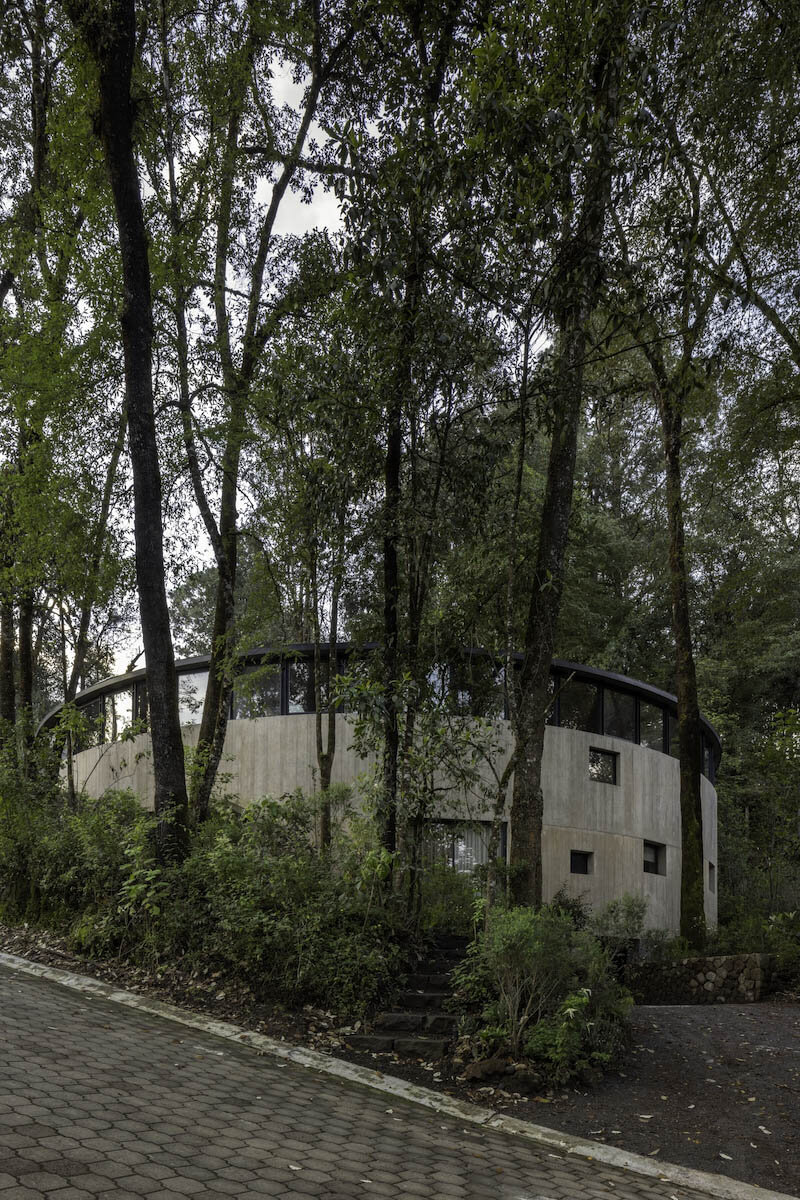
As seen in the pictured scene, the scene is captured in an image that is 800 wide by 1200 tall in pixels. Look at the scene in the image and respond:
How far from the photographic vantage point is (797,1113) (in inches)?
216

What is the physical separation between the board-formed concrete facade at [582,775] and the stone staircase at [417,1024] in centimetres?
485

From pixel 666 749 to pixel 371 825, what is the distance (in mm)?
9747

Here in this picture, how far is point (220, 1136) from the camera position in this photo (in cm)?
408

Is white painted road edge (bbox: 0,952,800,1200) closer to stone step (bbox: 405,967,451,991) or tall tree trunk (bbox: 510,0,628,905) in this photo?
stone step (bbox: 405,967,451,991)

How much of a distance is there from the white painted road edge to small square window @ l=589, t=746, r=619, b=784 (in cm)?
894

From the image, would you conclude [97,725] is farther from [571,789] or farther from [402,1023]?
[402,1023]

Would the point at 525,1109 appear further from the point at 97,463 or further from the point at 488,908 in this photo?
the point at 97,463

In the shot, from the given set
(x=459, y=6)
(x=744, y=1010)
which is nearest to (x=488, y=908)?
(x=744, y=1010)

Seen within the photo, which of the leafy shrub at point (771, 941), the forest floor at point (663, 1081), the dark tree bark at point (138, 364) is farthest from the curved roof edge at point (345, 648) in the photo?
the forest floor at point (663, 1081)

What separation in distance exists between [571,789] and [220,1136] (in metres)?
10.5

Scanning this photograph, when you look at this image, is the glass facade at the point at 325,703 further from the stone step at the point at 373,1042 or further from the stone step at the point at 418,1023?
the stone step at the point at 373,1042

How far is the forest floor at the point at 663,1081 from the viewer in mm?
4965

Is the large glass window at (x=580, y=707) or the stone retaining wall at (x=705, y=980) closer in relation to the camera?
the stone retaining wall at (x=705, y=980)

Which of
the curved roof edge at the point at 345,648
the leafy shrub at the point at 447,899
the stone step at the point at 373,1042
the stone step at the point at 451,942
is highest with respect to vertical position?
the curved roof edge at the point at 345,648
